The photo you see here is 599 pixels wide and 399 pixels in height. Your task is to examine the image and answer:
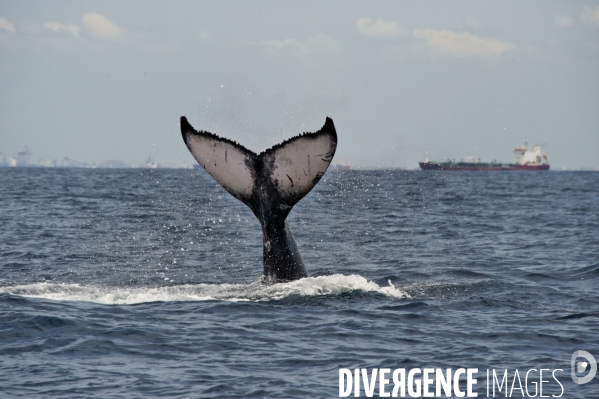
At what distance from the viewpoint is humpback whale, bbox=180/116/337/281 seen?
333 inches

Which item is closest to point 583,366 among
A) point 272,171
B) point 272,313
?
point 272,313

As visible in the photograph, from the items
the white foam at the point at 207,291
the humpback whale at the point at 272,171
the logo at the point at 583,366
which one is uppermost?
the humpback whale at the point at 272,171

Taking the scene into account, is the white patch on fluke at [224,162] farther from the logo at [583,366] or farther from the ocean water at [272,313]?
the logo at [583,366]

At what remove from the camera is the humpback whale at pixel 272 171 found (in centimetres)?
847

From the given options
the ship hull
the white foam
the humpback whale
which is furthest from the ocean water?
the ship hull

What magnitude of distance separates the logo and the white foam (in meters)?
Answer: 3.02

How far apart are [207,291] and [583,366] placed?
5.18 meters

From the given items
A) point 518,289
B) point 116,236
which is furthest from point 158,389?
point 116,236

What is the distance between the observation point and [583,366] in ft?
23.7

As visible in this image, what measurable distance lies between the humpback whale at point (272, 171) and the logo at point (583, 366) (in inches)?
126

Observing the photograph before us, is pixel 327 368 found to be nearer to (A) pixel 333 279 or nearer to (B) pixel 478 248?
(A) pixel 333 279

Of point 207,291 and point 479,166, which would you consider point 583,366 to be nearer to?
point 207,291

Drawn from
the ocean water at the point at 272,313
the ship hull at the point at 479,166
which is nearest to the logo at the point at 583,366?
the ocean water at the point at 272,313

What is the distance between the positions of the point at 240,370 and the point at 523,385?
2542 mm
